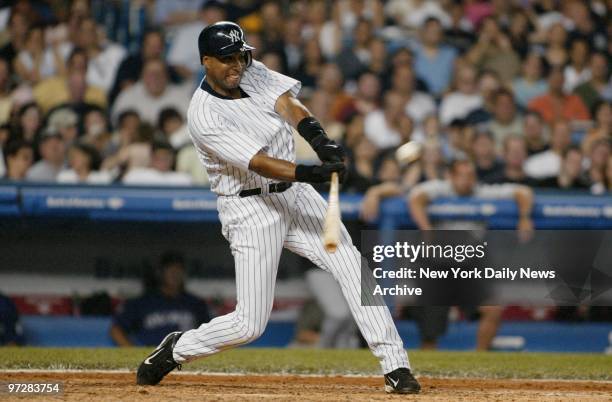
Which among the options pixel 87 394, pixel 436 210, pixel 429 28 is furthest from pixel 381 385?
pixel 429 28

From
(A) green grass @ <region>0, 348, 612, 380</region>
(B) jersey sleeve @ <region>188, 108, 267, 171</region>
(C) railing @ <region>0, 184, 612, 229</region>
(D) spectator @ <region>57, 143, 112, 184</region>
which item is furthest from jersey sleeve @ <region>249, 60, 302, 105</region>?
(D) spectator @ <region>57, 143, 112, 184</region>

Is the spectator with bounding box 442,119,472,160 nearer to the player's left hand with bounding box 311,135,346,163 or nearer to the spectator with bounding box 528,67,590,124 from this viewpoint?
the spectator with bounding box 528,67,590,124

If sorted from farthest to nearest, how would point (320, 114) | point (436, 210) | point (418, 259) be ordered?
1. point (320, 114)
2. point (436, 210)
3. point (418, 259)

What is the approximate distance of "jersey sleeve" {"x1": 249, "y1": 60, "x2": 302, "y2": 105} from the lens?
4805mm

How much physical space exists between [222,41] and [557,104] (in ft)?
18.7

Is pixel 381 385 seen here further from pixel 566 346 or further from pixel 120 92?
pixel 120 92

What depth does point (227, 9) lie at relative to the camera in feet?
32.7

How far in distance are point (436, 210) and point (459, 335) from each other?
92 cm

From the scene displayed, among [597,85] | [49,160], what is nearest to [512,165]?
[597,85]

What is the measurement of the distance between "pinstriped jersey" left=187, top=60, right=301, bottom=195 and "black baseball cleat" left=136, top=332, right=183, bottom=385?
0.73m

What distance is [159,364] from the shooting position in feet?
16.3

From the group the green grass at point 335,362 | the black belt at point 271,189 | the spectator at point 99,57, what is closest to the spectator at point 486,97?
the green grass at point 335,362

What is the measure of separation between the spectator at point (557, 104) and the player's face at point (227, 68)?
17.7ft

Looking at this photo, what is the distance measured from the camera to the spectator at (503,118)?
30.0ft
